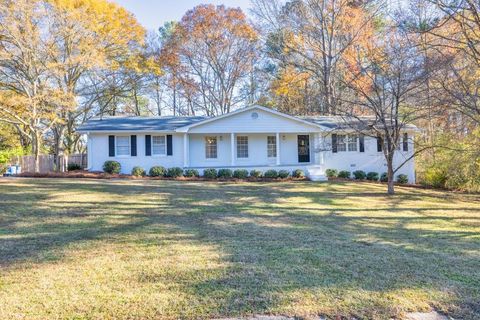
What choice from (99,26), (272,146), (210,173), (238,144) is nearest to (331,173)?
(272,146)

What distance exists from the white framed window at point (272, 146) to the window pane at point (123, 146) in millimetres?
7962

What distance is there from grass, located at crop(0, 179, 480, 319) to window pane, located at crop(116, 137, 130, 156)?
31.6 feet

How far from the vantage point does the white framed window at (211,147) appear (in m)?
21.0

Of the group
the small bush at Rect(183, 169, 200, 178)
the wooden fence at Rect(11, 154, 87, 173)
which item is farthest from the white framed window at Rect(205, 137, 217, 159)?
the wooden fence at Rect(11, 154, 87, 173)

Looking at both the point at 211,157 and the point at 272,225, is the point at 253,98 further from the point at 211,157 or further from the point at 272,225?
the point at 272,225

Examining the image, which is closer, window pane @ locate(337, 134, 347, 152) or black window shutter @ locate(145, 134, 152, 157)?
black window shutter @ locate(145, 134, 152, 157)

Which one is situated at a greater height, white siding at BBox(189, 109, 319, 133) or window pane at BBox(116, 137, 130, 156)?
white siding at BBox(189, 109, 319, 133)

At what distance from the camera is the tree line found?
1209cm

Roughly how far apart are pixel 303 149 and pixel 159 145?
8427mm

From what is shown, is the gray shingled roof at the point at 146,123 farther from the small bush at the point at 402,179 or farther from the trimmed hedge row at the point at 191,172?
the small bush at the point at 402,179

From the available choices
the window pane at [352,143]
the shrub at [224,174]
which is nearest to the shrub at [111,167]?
the shrub at [224,174]

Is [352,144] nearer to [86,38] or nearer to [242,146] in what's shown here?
[242,146]

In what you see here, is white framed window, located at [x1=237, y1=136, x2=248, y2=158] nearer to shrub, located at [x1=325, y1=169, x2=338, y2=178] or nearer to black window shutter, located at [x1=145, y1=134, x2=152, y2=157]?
shrub, located at [x1=325, y1=169, x2=338, y2=178]

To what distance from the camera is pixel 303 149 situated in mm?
21688
